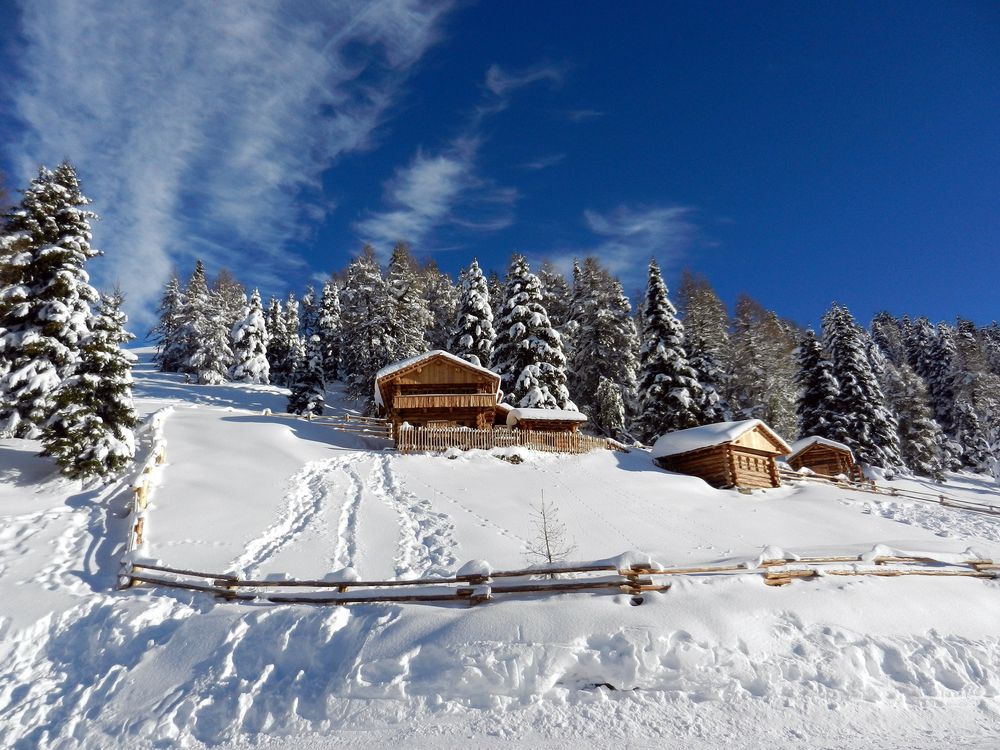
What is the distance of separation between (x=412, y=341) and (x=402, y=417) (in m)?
12.6

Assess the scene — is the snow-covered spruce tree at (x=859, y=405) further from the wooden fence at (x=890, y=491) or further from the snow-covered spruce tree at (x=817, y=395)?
the wooden fence at (x=890, y=491)

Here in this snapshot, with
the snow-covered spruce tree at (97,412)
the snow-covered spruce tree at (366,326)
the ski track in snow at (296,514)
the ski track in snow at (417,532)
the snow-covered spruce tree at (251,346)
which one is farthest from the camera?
the snow-covered spruce tree at (251,346)

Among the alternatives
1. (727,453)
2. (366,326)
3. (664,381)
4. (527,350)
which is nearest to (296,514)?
(727,453)

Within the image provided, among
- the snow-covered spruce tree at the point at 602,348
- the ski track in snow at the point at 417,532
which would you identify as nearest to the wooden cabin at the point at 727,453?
the snow-covered spruce tree at the point at 602,348

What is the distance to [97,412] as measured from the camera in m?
16.9

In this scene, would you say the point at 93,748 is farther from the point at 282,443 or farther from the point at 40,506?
the point at 282,443

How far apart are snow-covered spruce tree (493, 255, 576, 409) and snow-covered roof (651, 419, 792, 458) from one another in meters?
6.35

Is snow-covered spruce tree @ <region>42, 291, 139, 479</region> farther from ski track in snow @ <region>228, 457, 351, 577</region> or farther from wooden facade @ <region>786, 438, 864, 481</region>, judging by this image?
wooden facade @ <region>786, 438, 864, 481</region>

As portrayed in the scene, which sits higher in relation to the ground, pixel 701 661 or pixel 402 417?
pixel 402 417

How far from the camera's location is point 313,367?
4231 cm

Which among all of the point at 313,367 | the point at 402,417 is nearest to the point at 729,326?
the point at 402,417

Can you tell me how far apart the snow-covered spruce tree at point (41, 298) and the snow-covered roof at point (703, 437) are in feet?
81.5

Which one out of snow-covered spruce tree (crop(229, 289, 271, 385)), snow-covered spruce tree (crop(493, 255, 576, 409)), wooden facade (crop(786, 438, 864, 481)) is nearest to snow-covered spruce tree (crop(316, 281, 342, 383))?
snow-covered spruce tree (crop(229, 289, 271, 385))

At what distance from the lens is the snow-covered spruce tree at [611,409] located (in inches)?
1353
